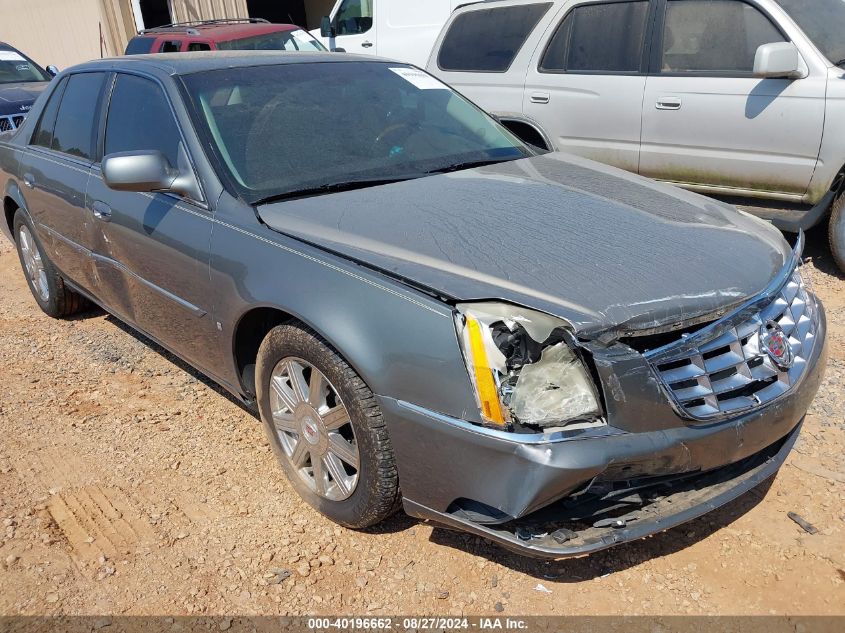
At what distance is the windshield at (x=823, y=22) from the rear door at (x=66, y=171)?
440 cm

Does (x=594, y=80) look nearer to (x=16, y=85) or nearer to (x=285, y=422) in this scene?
(x=285, y=422)

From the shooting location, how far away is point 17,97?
954 cm

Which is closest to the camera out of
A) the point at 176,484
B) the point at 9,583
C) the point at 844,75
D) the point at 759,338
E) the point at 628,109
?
the point at 759,338

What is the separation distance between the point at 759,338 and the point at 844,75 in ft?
10.9

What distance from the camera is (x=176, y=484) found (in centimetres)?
319

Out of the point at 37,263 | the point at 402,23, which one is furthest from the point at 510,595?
the point at 402,23

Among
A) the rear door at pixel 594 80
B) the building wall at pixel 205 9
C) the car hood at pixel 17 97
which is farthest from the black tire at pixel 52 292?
the building wall at pixel 205 9

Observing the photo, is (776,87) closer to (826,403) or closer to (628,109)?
(628,109)

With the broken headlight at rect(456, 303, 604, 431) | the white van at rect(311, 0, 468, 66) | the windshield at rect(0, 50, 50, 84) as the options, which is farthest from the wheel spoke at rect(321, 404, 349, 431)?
the windshield at rect(0, 50, 50, 84)

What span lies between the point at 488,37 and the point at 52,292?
159 inches

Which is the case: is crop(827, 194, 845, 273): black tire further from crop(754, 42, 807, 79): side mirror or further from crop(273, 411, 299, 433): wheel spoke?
crop(273, 411, 299, 433): wheel spoke

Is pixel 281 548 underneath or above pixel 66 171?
underneath

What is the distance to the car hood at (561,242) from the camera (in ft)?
7.38

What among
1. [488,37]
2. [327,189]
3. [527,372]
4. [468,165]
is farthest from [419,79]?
[488,37]
